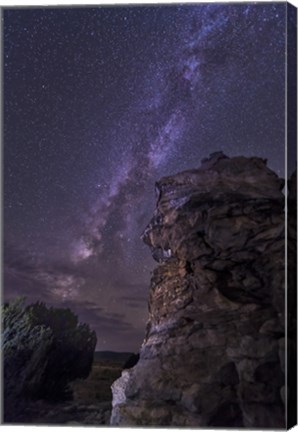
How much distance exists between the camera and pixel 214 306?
8992 millimetres

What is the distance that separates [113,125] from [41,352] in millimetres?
2313

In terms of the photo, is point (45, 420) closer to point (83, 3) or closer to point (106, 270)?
point (106, 270)

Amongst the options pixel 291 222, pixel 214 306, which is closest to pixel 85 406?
pixel 214 306

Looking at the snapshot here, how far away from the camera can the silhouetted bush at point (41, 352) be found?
30.6 ft

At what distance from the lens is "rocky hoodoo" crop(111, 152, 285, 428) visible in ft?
28.8

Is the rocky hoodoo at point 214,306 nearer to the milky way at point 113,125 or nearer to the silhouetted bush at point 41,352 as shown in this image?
the milky way at point 113,125

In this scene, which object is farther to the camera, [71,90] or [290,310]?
[71,90]

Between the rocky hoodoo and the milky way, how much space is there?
180mm

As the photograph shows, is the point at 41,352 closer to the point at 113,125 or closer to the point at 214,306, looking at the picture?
the point at 214,306

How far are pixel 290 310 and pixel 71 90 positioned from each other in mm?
3020

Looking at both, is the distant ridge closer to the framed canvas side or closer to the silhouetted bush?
the silhouetted bush

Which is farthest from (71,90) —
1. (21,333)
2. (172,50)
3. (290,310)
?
(290,310)

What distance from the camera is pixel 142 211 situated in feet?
30.5

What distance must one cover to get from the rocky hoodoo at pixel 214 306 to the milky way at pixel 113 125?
0.59ft
